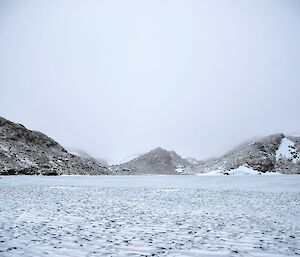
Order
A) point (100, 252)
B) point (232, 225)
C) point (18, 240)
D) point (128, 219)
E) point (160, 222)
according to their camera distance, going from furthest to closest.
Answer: point (128, 219)
point (160, 222)
point (232, 225)
point (18, 240)
point (100, 252)

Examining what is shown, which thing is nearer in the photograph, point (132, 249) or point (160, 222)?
point (132, 249)

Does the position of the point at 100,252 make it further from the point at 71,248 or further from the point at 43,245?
the point at 43,245

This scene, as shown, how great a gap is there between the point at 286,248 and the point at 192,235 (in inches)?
182

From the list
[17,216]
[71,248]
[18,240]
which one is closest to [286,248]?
[71,248]

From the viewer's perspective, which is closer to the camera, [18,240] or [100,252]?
[100,252]

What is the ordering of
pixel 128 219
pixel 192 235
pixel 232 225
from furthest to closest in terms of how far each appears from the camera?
pixel 128 219, pixel 232 225, pixel 192 235

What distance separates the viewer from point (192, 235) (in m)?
16.2

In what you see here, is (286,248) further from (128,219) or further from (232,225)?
(128,219)

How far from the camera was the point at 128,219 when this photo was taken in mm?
22062

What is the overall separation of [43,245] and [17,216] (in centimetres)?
1011

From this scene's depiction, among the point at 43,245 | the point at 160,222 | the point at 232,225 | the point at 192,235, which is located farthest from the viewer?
the point at 160,222

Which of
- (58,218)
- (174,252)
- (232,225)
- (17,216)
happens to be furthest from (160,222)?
(17,216)

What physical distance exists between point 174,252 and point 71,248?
13.4 feet

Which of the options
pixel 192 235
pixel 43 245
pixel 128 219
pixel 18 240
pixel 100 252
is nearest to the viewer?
pixel 100 252
